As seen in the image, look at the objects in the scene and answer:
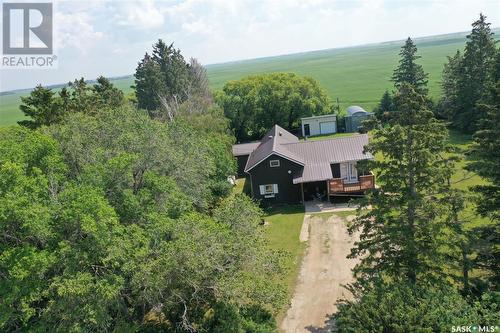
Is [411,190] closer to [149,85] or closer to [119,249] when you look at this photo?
[119,249]

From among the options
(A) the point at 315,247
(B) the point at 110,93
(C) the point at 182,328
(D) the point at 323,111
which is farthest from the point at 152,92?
(C) the point at 182,328

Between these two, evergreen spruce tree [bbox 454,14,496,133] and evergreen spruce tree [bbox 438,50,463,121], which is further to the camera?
evergreen spruce tree [bbox 438,50,463,121]

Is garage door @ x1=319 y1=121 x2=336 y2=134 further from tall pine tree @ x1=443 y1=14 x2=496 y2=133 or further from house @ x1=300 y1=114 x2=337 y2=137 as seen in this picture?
tall pine tree @ x1=443 y1=14 x2=496 y2=133

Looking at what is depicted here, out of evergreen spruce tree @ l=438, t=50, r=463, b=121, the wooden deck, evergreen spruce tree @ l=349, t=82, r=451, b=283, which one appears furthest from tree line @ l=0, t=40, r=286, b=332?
evergreen spruce tree @ l=438, t=50, r=463, b=121

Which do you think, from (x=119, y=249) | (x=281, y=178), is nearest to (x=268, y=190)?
(x=281, y=178)

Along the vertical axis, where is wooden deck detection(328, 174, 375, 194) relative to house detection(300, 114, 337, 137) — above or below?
below

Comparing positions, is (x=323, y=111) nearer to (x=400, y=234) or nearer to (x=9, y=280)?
(x=400, y=234)

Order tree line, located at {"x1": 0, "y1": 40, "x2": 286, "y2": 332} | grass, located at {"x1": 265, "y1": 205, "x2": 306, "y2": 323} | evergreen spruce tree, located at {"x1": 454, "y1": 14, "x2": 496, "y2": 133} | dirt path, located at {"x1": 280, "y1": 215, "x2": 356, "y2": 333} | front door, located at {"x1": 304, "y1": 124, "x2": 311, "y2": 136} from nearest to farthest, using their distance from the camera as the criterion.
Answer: tree line, located at {"x1": 0, "y1": 40, "x2": 286, "y2": 332}
dirt path, located at {"x1": 280, "y1": 215, "x2": 356, "y2": 333}
grass, located at {"x1": 265, "y1": 205, "x2": 306, "y2": 323}
evergreen spruce tree, located at {"x1": 454, "y1": 14, "x2": 496, "y2": 133}
front door, located at {"x1": 304, "y1": 124, "x2": 311, "y2": 136}

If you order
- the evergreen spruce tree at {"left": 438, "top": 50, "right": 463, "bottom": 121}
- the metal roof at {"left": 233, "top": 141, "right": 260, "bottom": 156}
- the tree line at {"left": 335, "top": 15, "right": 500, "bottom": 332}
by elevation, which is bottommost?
the tree line at {"left": 335, "top": 15, "right": 500, "bottom": 332}
